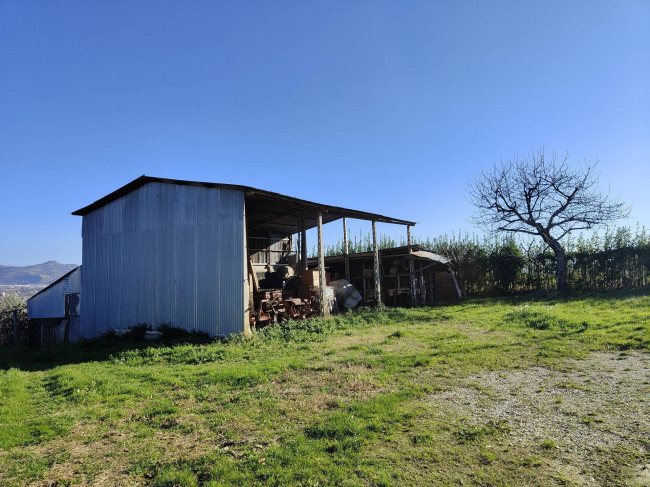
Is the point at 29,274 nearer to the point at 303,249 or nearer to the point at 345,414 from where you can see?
the point at 303,249

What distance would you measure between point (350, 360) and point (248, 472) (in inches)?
179

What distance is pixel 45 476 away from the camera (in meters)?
3.81

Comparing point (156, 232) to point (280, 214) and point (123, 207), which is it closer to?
point (123, 207)

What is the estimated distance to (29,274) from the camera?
10150 cm

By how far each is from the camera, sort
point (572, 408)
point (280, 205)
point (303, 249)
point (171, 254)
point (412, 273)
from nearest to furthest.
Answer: point (572, 408)
point (171, 254)
point (280, 205)
point (303, 249)
point (412, 273)

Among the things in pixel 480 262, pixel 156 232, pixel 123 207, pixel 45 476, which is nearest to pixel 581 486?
pixel 45 476

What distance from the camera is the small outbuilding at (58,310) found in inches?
624

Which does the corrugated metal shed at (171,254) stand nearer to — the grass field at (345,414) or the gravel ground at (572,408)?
the grass field at (345,414)

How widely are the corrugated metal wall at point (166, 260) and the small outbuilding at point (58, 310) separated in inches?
45.6

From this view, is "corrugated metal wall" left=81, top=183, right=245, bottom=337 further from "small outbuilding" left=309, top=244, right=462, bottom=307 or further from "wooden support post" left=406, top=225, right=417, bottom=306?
"wooden support post" left=406, top=225, right=417, bottom=306

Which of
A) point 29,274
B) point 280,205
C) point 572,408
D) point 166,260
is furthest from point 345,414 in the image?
point 29,274

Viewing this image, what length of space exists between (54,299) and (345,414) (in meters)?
17.4

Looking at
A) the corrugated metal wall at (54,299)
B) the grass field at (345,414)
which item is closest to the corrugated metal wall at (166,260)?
the corrugated metal wall at (54,299)

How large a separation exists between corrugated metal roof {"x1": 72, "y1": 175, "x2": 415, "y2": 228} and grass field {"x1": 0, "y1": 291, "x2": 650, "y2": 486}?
4.58 m
